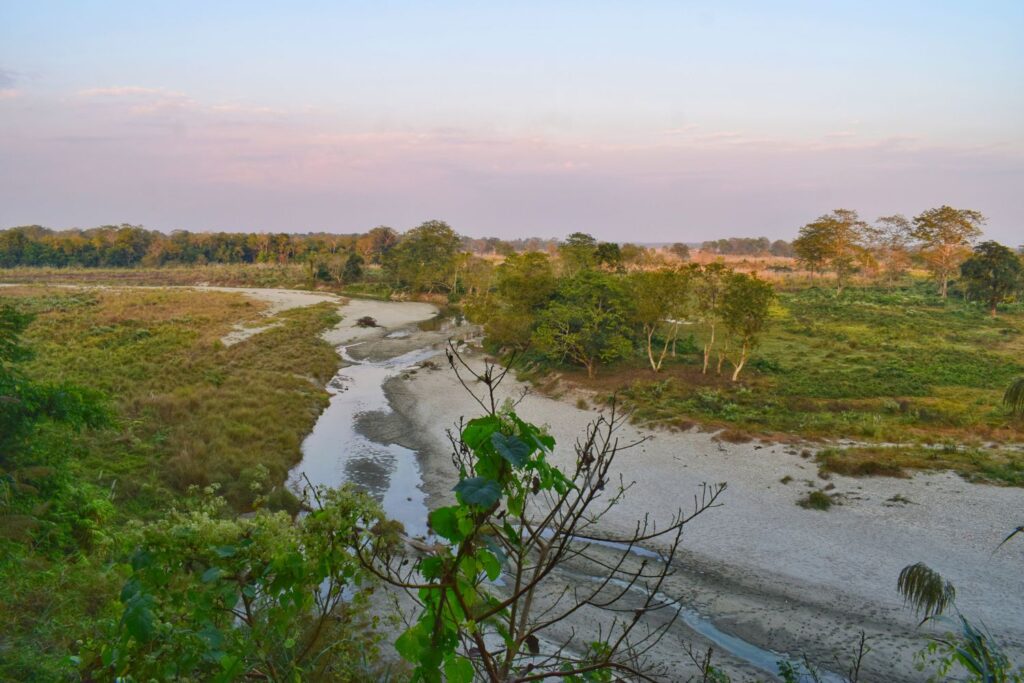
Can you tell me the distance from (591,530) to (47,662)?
10394 mm

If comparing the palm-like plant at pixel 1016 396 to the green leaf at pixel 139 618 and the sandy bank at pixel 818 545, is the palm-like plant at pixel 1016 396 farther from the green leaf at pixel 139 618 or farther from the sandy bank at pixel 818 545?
the green leaf at pixel 139 618

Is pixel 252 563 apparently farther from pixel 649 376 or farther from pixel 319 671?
pixel 649 376

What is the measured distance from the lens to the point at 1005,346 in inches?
1239

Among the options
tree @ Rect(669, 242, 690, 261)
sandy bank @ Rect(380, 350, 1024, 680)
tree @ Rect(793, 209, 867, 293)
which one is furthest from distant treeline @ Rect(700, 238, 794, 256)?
sandy bank @ Rect(380, 350, 1024, 680)

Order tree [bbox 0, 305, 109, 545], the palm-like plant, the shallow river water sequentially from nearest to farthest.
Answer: the palm-like plant
tree [bbox 0, 305, 109, 545]
the shallow river water

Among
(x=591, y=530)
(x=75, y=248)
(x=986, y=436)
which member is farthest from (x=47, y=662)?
(x=75, y=248)

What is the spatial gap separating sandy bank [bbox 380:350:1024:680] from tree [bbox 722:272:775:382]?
803cm

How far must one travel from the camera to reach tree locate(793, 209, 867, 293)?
65.4 m

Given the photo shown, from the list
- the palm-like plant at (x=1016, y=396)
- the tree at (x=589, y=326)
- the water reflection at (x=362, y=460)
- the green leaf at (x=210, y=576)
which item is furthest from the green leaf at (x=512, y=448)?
the tree at (x=589, y=326)

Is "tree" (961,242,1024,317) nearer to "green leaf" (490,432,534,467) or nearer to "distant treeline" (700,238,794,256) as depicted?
"green leaf" (490,432,534,467)

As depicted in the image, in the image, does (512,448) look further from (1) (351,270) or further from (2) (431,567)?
(1) (351,270)

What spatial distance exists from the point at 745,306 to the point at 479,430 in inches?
1015

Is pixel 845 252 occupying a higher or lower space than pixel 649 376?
higher

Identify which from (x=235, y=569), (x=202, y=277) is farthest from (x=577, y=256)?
(x=202, y=277)
